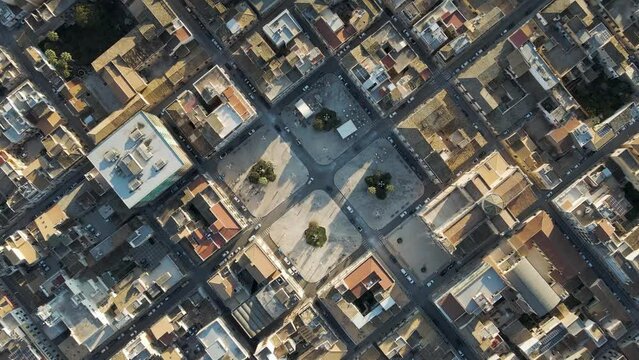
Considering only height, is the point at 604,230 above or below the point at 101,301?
below

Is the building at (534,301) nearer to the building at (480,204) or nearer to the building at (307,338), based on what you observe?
the building at (480,204)

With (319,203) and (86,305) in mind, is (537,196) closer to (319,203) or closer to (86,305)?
(319,203)

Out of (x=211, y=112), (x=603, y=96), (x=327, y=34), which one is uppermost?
(x=211, y=112)

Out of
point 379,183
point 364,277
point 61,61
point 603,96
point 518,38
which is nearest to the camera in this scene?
point 518,38

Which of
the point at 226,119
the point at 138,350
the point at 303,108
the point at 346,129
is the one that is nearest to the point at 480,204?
the point at 346,129

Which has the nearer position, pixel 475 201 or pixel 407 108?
pixel 475 201

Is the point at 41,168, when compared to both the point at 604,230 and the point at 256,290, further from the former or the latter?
the point at 604,230

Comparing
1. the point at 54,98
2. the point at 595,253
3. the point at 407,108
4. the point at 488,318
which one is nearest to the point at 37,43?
the point at 54,98
